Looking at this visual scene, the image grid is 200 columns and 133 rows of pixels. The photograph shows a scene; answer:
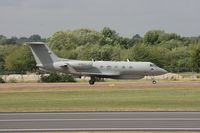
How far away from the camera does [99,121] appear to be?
20828 mm

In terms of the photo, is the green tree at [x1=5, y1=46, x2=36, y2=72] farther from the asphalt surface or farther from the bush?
the asphalt surface

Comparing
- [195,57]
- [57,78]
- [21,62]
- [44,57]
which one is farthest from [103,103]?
[21,62]

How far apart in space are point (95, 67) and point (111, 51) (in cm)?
6768

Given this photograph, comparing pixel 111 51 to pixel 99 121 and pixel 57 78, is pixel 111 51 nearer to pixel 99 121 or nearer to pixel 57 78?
pixel 57 78

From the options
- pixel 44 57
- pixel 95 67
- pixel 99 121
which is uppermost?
pixel 44 57

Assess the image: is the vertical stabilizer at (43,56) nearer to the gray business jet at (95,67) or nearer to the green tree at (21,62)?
the gray business jet at (95,67)

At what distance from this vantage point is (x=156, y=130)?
58.5 ft

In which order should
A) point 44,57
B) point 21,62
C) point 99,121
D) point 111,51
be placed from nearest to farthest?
point 99,121
point 44,57
point 21,62
point 111,51

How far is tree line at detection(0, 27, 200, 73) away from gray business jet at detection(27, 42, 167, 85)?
124 ft

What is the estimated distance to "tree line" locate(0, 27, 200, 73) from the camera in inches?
4562

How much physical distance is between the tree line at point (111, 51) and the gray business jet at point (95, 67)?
37826 mm

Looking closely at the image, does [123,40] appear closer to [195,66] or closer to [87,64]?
[195,66]

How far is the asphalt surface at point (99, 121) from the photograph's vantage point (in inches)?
741

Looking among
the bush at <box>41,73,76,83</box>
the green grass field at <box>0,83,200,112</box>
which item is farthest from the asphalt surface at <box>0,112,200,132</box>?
the bush at <box>41,73,76,83</box>
